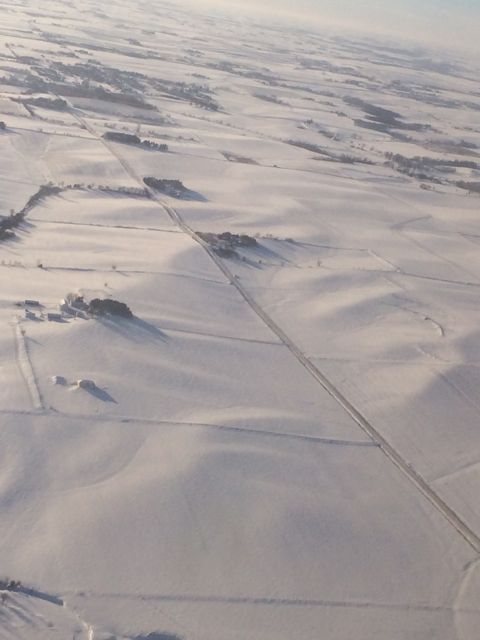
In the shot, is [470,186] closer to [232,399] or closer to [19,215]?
[19,215]

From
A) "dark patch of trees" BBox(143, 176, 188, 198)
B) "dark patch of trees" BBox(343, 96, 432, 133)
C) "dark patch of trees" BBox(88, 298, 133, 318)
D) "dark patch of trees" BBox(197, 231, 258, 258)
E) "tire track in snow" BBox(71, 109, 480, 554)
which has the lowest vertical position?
"tire track in snow" BBox(71, 109, 480, 554)

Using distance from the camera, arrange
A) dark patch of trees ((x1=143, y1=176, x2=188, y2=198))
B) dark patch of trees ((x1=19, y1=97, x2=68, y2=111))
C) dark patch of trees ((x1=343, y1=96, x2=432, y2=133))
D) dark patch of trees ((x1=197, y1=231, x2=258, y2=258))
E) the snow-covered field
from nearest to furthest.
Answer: the snow-covered field < dark patch of trees ((x1=197, y1=231, x2=258, y2=258)) < dark patch of trees ((x1=143, y1=176, x2=188, y2=198)) < dark patch of trees ((x1=19, y1=97, x2=68, y2=111)) < dark patch of trees ((x1=343, y1=96, x2=432, y2=133))

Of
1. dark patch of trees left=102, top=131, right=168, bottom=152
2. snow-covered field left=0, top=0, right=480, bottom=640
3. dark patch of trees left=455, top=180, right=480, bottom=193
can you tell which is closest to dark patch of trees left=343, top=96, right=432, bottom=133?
dark patch of trees left=455, top=180, right=480, bottom=193

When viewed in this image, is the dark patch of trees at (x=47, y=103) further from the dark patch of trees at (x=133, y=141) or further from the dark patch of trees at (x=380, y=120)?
the dark patch of trees at (x=380, y=120)

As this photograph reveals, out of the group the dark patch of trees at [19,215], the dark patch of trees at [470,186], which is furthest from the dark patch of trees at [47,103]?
the dark patch of trees at [470,186]

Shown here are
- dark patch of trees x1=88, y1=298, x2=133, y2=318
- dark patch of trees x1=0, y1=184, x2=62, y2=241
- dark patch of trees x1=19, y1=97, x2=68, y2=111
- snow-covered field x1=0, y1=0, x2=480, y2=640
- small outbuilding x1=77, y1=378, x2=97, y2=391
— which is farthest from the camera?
dark patch of trees x1=19, y1=97, x2=68, y2=111

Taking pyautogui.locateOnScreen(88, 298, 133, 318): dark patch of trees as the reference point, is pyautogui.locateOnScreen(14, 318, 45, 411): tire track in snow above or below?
below

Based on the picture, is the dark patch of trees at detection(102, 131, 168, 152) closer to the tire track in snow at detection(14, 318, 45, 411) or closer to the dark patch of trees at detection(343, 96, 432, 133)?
the dark patch of trees at detection(343, 96, 432, 133)

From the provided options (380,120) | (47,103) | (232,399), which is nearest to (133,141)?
(47,103)
